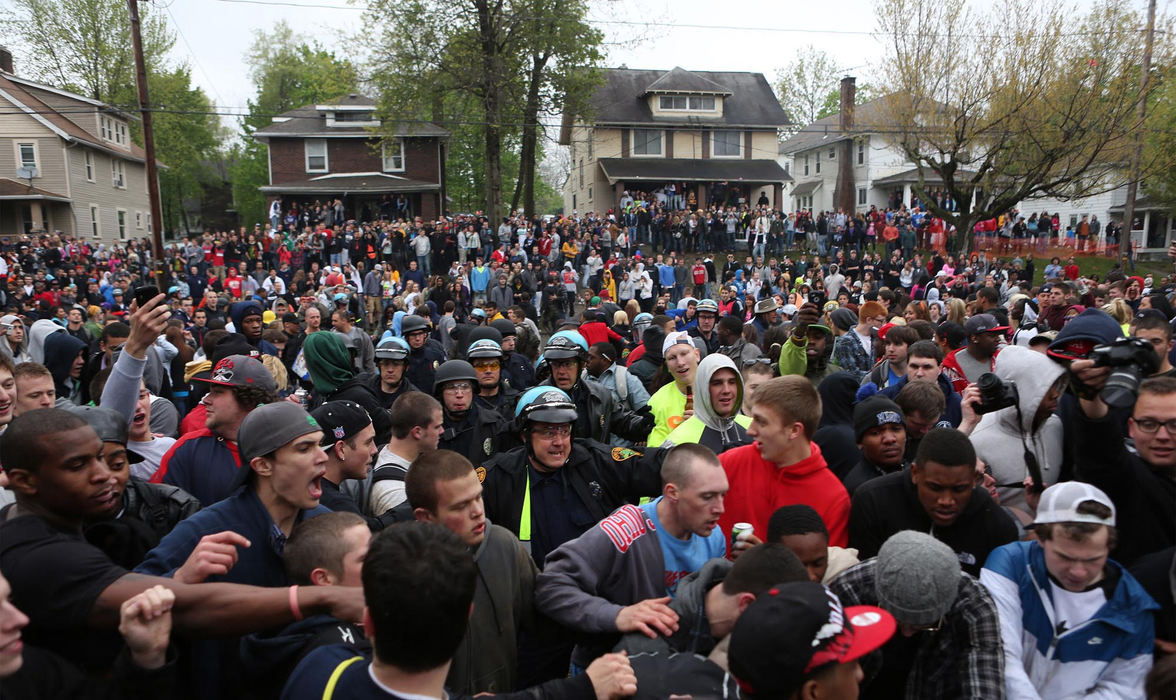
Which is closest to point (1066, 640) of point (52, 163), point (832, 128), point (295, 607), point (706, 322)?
point (295, 607)

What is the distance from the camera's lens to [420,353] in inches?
346

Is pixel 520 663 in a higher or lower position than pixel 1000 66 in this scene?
lower

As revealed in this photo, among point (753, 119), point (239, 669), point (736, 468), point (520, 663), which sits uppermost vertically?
point (753, 119)

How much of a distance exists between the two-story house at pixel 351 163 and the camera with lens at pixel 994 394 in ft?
122

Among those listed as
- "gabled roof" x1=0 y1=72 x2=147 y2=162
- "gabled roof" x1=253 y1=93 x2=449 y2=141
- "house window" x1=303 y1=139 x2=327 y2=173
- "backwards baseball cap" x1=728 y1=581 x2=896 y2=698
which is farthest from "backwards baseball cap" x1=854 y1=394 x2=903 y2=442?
"house window" x1=303 y1=139 x2=327 y2=173

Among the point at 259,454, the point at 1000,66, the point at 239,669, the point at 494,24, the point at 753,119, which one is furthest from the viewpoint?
the point at 753,119

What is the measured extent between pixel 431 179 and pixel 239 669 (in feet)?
129

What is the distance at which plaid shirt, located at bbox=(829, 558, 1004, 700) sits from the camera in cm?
283

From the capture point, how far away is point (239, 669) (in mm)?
2736

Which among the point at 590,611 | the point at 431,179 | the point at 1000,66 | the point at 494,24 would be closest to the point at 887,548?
the point at 590,611

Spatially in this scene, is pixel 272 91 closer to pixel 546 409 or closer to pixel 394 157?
pixel 394 157

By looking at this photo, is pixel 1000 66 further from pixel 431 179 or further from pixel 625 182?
pixel 431 179

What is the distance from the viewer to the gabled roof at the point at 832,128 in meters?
28.6

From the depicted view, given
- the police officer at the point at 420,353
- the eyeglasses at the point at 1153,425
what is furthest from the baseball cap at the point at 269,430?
the police officer at the point at 420,353
